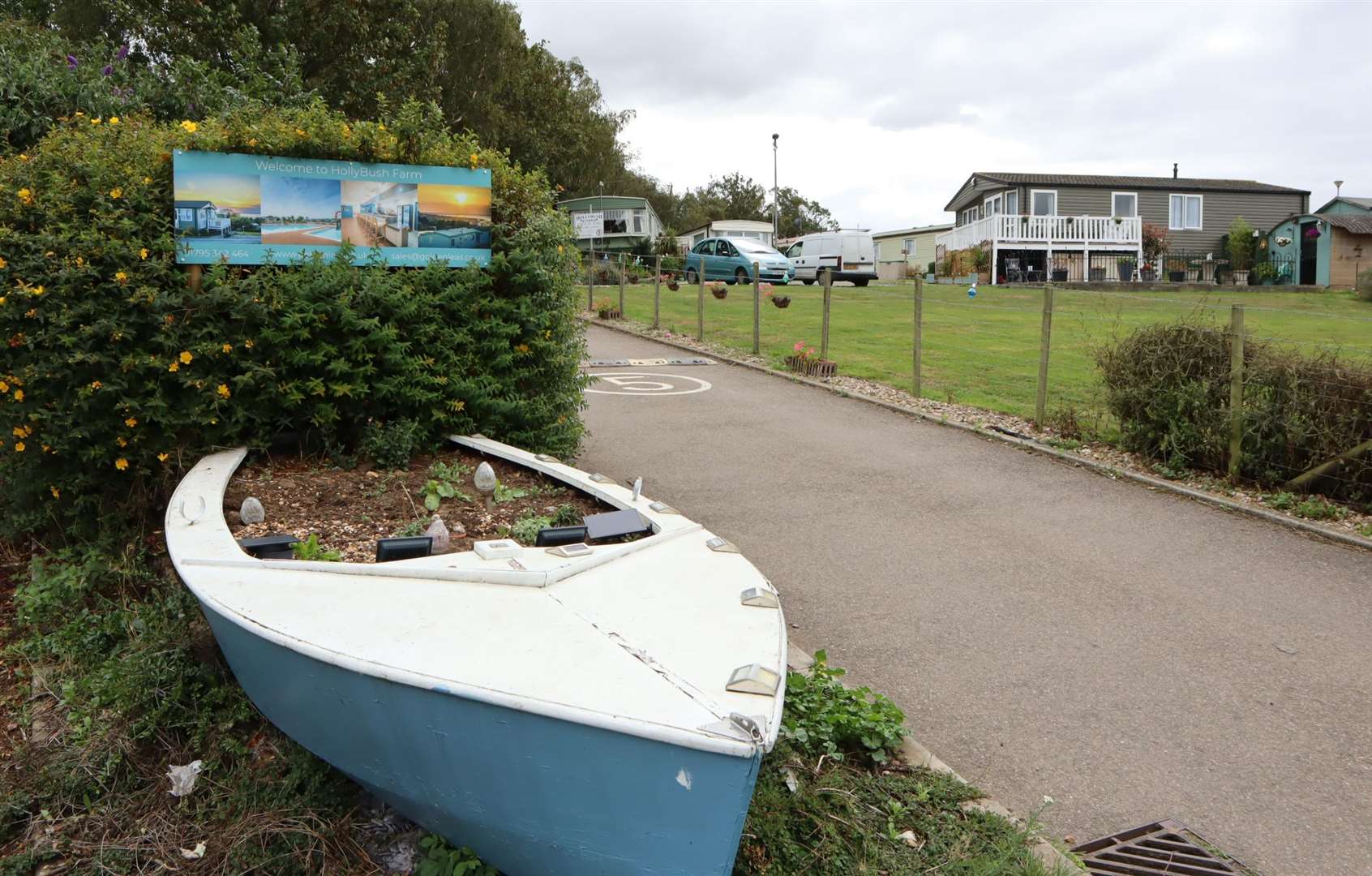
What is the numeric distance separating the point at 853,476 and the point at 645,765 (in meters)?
6.14

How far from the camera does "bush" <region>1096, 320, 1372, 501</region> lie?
23.8 feet

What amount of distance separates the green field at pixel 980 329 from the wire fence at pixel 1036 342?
47 millimetres

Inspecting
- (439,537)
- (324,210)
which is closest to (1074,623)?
(439,537)

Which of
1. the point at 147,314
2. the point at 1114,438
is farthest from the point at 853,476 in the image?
the point at 147,314

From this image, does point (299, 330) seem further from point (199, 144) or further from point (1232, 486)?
point (1232, 486)

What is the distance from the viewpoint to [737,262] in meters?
30.4

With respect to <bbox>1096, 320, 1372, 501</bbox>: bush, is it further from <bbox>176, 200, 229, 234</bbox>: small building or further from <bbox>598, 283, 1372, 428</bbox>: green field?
<bbox>176, 200, 229, 234</bbox>: small building

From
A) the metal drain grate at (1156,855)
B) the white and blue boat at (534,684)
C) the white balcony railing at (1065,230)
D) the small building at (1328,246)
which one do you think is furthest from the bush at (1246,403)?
the small building at (1328,246)

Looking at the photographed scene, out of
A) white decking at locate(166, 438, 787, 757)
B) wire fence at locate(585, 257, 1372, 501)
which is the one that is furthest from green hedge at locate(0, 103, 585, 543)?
wire fence at locate(585, 257, 1372, 501)

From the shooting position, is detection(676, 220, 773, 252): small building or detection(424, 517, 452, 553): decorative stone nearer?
detection(424, 517, 452, 553): decorative stone

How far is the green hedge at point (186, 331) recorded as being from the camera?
18.1ft

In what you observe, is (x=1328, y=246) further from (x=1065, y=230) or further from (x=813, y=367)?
(x=813, y=367)

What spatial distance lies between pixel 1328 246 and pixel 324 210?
40.3m

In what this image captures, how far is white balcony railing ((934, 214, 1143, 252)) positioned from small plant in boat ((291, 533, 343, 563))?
35508 millimetres
